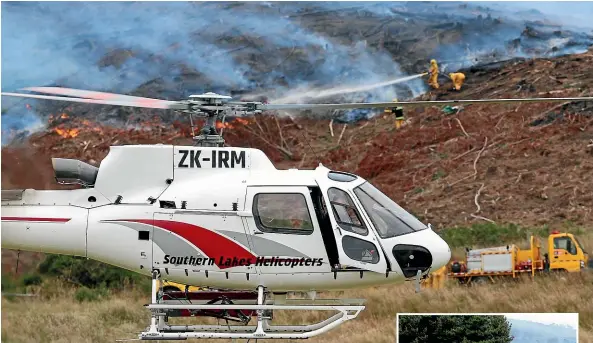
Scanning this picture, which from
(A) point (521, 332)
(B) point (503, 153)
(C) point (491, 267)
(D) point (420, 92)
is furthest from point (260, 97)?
(A) point (521, 332)

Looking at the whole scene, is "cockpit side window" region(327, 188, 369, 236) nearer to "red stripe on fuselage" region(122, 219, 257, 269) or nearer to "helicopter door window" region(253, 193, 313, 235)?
"helicopter door window" region(253, 193, 313, 235)

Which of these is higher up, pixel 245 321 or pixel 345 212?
pixel 345 212

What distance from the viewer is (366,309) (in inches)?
800

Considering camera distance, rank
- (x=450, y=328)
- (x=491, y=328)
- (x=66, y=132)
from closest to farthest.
Answer: 1. (x=491, y=328)
2. (x=450, y=328)
3. (x=66, y=132)

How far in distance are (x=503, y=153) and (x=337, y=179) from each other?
64.3 feet

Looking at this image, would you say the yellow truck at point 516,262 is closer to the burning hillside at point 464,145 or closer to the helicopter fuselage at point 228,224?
the burning hillside at point 464,145

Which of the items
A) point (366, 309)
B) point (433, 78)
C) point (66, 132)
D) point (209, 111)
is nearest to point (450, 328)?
point (209, 111)

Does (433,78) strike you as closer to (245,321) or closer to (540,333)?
(540,333)

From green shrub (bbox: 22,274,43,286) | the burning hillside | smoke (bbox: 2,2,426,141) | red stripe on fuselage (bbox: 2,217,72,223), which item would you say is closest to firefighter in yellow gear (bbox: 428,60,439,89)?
the burning hillside

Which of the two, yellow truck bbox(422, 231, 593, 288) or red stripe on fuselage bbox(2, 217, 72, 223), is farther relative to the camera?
yellow truck bbox(422, 231, 593, 288)

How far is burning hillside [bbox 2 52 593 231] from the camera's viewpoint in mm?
29062

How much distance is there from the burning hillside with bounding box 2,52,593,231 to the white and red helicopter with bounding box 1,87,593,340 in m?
15.0

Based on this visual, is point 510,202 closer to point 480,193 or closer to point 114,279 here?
point 480,193

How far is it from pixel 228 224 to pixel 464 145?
20.4 metres
